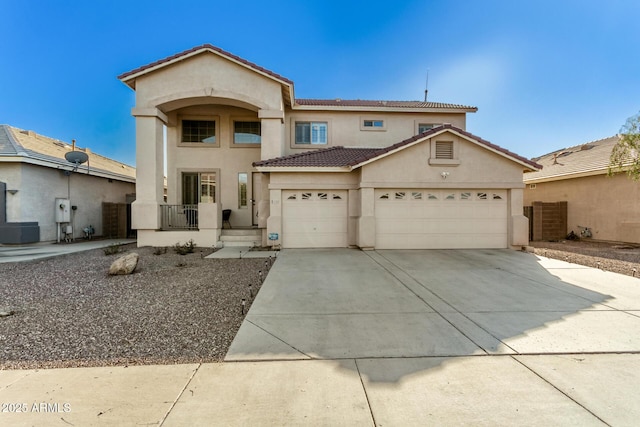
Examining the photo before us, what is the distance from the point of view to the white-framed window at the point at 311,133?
575 inches

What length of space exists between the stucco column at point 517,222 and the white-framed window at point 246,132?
11620 millimetres

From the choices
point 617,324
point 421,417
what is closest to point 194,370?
point 421,417

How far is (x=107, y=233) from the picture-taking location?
55.6ft

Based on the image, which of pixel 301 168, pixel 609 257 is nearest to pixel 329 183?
pixel 301 168

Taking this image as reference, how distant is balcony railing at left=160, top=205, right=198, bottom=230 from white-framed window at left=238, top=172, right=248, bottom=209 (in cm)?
217

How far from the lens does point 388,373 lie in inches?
123

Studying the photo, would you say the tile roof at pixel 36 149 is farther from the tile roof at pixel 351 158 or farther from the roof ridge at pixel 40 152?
the tile roof at pixel 351 158

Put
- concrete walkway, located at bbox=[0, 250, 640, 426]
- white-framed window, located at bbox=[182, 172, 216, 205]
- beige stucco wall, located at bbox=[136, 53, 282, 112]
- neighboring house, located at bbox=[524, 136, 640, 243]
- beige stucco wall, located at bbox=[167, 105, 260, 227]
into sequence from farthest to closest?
white-framed window, located at bbox=[182, 172, 216, 205] < beige stucco wall, located at bbox=[167, 105, 260, 227] < neighboring house, located at bbox=[524, 136, 640, 243] < beige stucco wall, located at bbox=[136, 53, 282, 112] < concrete walkway, located at bbox=[0, 250, 640, 426]

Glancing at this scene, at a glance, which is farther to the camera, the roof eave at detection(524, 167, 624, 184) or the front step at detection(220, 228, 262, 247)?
the roof eave at detection(524, 167, 624, 184)

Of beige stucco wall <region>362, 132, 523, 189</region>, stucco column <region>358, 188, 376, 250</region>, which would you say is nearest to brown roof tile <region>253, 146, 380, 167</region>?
beige stucco wall <region>362, 132, 523, 189</region>

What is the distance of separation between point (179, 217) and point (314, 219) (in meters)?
6.36

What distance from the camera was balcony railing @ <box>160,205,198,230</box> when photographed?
12461 mm

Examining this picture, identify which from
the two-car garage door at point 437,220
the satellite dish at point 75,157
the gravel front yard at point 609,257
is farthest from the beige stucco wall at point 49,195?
the gravel front yard at point 609,257

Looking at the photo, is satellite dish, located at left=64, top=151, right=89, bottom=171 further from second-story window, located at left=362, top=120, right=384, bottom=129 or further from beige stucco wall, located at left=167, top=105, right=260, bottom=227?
second-story window, located at left=362, top=120, right=384, bottom=129
